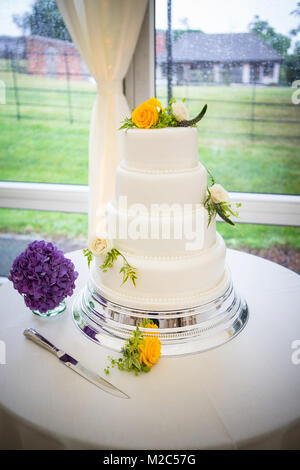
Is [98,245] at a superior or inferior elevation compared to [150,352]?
superior

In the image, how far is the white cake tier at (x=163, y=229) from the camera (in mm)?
1436

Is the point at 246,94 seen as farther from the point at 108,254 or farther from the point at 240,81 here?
the point at 108,254

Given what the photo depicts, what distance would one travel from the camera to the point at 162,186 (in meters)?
1.43

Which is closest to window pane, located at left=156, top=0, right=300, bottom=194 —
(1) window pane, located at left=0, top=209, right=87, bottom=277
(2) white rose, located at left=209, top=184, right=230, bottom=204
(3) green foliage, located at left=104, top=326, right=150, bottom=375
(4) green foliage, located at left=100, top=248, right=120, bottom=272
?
(1) window pane, located at left=0, top=209, right=87, bottom=277

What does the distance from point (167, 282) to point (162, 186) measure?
358 mm

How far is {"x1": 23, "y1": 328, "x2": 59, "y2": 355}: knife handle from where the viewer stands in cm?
140

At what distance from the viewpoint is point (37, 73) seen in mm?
3002

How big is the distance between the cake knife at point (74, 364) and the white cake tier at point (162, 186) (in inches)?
23.9

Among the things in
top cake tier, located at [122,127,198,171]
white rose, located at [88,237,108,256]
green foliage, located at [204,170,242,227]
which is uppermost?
top cake tier, located at [122,127,198,171]

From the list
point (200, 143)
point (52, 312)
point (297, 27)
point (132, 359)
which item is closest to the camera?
point (132, 359)

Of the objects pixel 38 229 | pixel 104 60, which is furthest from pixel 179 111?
pixel 38 229

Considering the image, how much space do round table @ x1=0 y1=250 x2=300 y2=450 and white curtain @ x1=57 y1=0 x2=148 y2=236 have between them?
45.8 inches

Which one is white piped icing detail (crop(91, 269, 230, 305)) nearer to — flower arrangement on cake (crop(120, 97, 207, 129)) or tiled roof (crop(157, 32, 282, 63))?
flower arrangement on cake (crop(120, 97, 207, 129))

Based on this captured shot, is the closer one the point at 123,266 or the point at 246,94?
the point at 123,266
